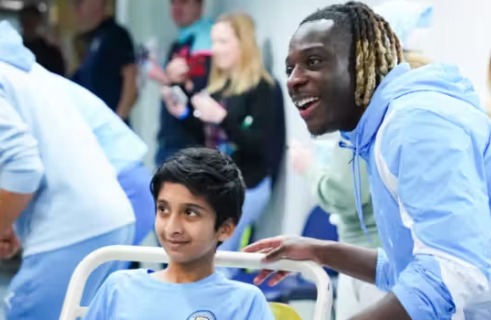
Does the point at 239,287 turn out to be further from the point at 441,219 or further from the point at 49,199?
the point at 49,199

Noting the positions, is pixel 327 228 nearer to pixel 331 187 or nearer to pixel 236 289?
pixel 331 187

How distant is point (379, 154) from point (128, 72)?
11.2 ft

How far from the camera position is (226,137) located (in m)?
4.18

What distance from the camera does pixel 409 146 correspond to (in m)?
1.48

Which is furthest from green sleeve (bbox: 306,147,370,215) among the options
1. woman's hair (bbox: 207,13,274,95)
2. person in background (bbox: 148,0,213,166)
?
person in background (bbox: 148,0,213,166)

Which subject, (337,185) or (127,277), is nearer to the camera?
(127,277)

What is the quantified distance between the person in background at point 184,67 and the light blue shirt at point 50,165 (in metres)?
1.89

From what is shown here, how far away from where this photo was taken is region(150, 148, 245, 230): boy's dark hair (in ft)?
6.05

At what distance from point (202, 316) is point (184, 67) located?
2.88m

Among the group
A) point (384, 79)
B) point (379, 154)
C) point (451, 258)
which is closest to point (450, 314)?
point (451, 258)

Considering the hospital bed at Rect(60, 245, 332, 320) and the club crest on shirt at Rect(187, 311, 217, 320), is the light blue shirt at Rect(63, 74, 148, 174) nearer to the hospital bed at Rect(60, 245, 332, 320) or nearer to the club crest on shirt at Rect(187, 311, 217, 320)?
the hospital bed at Rect(60, 245, 332, 320)

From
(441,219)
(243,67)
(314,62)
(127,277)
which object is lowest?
(243,67)

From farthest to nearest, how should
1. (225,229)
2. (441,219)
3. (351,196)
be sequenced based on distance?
(351,196)
(225,229)
(441,219)

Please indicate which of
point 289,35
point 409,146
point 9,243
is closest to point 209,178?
point 409,146
